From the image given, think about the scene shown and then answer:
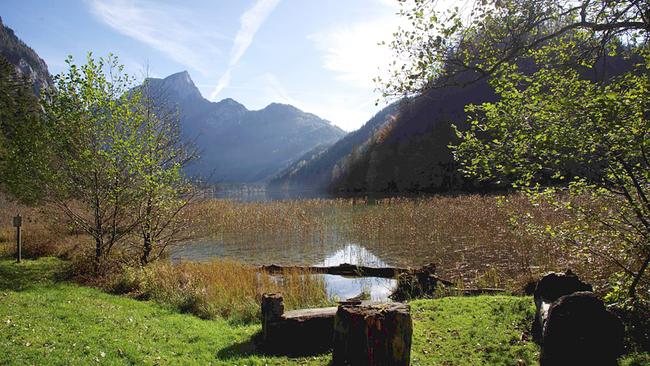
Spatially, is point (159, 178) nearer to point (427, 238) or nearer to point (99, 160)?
point (99, 160)

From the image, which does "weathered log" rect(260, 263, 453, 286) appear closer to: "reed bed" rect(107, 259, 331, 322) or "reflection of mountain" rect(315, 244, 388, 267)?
"reflection of mountain" rect(315, 244, 388, 267)

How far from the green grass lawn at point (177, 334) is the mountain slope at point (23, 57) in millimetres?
105506

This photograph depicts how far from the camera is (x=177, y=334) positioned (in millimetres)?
8750

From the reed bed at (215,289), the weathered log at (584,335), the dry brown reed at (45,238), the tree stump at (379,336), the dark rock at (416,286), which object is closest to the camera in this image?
the weathered log at (584,335)

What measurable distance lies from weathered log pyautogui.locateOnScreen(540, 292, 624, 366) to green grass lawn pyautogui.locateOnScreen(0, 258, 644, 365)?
623 millimetres

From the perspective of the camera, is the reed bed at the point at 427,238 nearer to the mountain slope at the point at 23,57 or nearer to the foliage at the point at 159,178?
the foliage at the point at 159,178

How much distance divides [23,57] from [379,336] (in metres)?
Result: 137

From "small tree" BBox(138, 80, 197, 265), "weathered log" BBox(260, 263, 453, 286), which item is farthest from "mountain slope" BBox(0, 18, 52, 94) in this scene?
"weathered log" BBox(260, 263, 453, 286)

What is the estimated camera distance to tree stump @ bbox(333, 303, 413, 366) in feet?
21.8

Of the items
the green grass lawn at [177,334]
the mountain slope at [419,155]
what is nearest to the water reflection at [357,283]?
the green grass lawn at [177,334]

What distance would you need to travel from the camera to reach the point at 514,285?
492 inches

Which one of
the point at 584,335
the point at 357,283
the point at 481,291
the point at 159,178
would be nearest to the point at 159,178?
the point at 159,178

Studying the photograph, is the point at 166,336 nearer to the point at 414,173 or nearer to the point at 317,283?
the point at 317,283

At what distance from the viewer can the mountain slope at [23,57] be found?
99725mm
